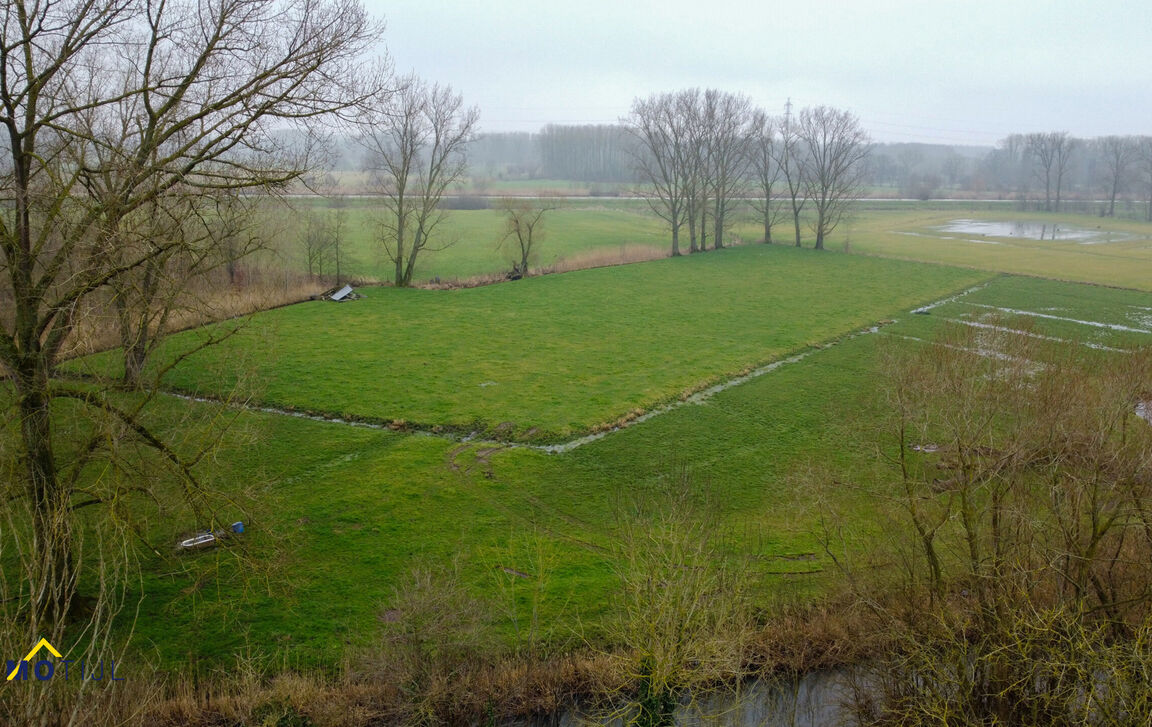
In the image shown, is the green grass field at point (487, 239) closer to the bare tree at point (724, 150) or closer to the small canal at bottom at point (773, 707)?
the bare tree at point (724, 150)

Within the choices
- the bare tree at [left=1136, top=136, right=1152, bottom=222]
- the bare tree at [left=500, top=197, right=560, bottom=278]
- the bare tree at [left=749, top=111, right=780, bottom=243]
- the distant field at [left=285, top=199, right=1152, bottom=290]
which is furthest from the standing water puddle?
the bare tree at [left=500, top=197, right=560, bottom=278]

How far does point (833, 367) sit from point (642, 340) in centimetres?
686

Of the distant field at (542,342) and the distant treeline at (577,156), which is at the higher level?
the distant treeline at (577,156)

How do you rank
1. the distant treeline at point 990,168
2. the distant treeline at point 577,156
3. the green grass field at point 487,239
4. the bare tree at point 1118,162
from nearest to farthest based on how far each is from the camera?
the green grass field at point 487,239, the bare tree at point 1118,162, the distant treeline at point 990,168, the distant treeline at point 577,156

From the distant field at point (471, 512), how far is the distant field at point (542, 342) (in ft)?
2.76

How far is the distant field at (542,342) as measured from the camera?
21.0m

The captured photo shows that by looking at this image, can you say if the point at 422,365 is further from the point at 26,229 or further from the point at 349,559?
the point at 26,229

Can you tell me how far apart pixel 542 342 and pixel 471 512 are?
12544 millimetres

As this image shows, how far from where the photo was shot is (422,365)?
24.4m

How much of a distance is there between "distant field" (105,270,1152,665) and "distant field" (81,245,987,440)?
2.76 ft

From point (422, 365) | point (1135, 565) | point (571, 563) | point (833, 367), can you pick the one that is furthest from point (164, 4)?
point (833, 367)

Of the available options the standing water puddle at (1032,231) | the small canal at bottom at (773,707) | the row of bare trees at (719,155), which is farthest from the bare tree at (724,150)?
the small canal at bottom at (773,707)

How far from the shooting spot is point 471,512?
51.6ft

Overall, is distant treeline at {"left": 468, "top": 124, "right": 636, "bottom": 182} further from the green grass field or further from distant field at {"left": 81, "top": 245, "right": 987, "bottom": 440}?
distant field at {"left": 81, "top": 245, "right": 987, "bottom": 440}
